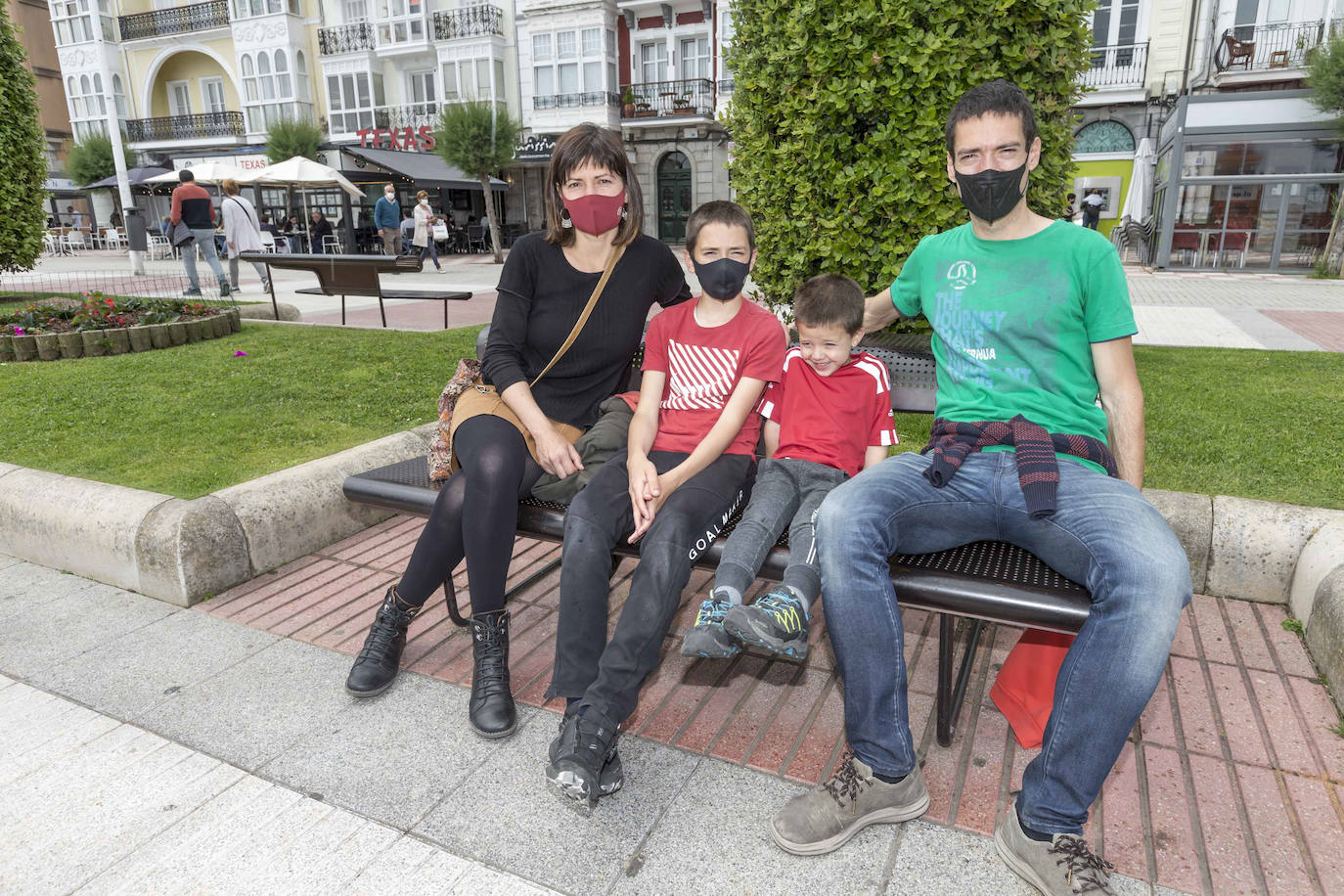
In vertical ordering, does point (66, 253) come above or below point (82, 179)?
below

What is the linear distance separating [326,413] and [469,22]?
29.8m

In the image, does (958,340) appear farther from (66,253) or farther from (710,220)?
(66,253)

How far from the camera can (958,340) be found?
252cm

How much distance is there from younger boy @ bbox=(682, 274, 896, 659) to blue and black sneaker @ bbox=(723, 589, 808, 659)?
0.16m

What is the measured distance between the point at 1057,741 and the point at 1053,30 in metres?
2.84

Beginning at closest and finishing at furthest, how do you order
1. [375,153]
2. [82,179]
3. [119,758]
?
[119,758]
[375,153]
[82,179]

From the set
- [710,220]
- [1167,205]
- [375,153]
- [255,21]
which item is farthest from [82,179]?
[710,220]

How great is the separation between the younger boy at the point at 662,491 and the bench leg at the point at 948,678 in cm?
72

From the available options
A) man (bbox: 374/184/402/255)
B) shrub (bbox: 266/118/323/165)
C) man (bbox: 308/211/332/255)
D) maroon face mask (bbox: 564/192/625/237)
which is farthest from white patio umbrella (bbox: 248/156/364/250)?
maroon face mask (bbox: 564/192/625/237)

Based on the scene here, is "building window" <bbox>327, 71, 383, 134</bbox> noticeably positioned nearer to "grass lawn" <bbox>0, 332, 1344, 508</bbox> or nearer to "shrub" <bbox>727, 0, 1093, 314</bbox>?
"grass lawn" <bbox>0, 332, 1344, 508</bbox>

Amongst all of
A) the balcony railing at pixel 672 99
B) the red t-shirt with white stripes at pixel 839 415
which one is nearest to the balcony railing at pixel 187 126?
the balcony railing at pixel 672 99

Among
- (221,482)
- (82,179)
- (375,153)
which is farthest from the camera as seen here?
(82,179)

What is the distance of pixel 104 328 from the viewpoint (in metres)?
7.64

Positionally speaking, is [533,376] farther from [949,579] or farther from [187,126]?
[187,126]
